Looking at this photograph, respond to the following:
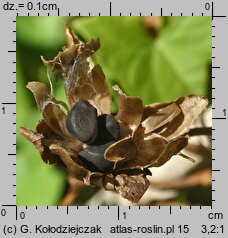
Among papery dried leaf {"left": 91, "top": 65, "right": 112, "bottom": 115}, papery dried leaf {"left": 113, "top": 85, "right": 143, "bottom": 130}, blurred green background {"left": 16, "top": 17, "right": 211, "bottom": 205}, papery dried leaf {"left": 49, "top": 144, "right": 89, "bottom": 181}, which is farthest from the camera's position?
blurred green background {"left": 16, "top": 17, "right": 211, "bottom": 205}

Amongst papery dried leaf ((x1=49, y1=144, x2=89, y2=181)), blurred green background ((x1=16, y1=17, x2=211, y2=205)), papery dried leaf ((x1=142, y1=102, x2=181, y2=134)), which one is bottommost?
papery dried leaf ((x1=49, y1=144, x2=89, y2=181))

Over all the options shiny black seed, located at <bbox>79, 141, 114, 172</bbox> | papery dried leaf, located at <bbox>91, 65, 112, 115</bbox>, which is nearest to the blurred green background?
papery dried leaf, located at <bbox>91, 65, 112, 115</bbox>

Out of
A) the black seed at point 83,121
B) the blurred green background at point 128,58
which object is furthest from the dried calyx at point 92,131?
the blurred green background at point 128,58

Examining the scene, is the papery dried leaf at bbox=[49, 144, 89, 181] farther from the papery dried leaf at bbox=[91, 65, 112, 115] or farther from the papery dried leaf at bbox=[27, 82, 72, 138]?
the papery dried leaf at bbox=[91, 65, 112, 115]

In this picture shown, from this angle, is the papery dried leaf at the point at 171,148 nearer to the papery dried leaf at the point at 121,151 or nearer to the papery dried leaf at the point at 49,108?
the papery dried leaf at the point at 121,151

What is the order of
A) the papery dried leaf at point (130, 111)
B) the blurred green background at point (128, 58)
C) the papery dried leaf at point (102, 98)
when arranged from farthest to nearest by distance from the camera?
the blurred green background at point (128, 58)
the papery dried leaf at point (102, 98)
the papery dried leaf at point (130, 111)

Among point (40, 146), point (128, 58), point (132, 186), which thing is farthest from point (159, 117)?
point (128, 58)
